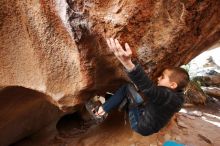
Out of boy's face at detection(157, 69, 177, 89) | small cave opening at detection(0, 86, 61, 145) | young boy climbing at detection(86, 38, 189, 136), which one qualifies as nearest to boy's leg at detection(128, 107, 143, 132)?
young boy climbing at detection(86, 38, 189, 136)

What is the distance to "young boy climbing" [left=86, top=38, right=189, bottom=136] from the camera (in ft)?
Result: 8.30

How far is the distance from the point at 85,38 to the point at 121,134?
222 centimetres

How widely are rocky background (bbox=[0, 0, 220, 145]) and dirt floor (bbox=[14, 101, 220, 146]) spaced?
1.27m

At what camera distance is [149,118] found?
2.92 m

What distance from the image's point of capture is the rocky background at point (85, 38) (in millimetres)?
2773

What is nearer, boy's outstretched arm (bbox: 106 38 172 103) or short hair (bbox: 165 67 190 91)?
boy's outstretched arm (bbox: 106 38 172 103)

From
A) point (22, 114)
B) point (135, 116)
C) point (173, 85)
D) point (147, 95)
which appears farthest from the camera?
point (22, 114)

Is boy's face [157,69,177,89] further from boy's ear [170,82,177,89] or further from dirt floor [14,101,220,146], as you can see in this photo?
dirt floor [14,101,220,146]

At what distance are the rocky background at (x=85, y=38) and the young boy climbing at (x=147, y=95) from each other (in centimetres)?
23

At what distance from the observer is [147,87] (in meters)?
2.53

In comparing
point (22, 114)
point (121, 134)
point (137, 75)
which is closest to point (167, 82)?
point (137, 75)

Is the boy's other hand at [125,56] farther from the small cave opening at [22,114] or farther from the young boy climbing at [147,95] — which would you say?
the small cave opening at [22,114]

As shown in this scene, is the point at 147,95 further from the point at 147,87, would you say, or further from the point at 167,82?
the point at 167,82

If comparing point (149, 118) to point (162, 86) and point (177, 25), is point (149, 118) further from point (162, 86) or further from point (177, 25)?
point (177, 25)
